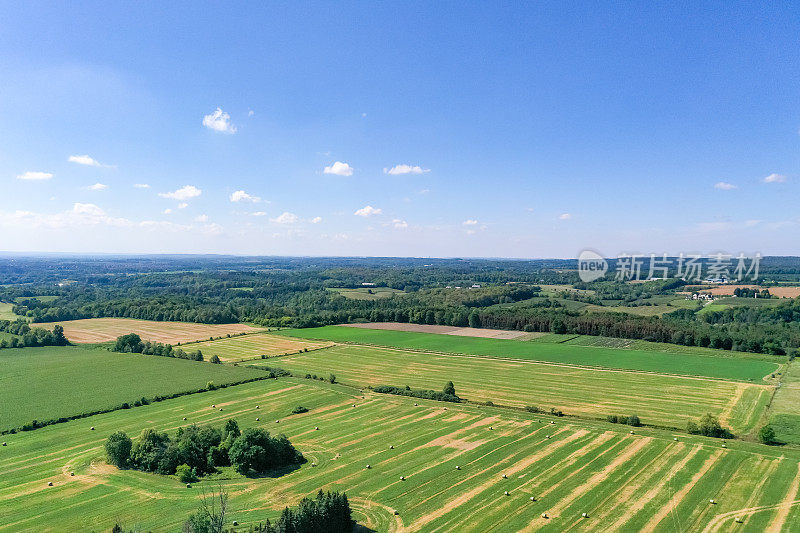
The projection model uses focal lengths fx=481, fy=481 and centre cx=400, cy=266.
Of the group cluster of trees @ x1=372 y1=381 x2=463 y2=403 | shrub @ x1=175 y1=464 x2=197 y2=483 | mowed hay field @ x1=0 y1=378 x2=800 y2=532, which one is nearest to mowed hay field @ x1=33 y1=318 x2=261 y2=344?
cluster of trees @ x1=372 y1=381 x2=463 y2=403

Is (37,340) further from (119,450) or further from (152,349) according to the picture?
(119,450)

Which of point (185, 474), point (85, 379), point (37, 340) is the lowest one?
point (37, 340)

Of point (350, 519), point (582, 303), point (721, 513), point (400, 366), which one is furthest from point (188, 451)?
point (582, 303)

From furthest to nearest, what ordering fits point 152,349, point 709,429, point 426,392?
point 152,349 < point 426,392 < point 709,429

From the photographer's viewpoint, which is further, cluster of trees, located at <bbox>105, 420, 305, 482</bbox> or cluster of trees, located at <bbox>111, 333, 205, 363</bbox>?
cluster of trees, located at <bbox>111, 333, 205, 363</bbox>

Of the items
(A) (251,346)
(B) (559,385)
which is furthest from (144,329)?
(B) (559,385)

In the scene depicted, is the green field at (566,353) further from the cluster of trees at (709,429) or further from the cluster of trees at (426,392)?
the cluster of trees at (426,392)

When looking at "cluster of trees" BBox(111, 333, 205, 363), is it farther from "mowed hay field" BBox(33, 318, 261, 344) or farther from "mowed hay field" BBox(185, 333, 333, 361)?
"mowed hay field" BBox(33, 318, 261, 344)

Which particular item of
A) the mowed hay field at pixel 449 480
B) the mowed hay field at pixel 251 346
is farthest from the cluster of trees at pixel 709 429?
the mowed hay field at pixel 251 346
